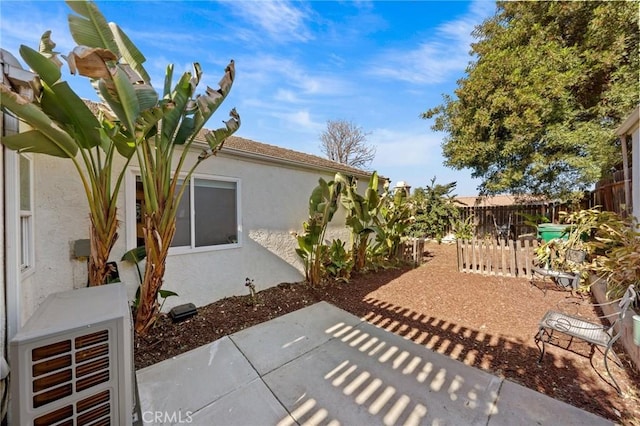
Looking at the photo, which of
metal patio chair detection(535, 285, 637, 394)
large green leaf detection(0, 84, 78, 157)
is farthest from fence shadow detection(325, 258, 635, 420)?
large green leaf detection(0, 84, 78, 157)

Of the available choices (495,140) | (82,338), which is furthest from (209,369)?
(495,140)

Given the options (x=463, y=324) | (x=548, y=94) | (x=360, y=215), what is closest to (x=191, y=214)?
(x=360, y=215)

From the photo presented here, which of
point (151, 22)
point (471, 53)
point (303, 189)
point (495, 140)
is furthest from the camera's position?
point (471, 53)

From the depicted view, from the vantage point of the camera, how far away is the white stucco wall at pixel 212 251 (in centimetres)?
332

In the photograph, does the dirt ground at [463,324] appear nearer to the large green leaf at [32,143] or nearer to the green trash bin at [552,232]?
the green trash bin at [552,232]

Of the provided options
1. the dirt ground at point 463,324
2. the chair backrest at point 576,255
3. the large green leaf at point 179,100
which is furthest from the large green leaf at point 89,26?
the chair backrest at point 576,255

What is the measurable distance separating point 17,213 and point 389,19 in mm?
→ 7433

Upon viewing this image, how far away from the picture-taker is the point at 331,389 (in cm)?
266

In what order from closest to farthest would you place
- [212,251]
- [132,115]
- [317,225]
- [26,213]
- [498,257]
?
[132,115]
[26,213]
[212,251]
[317,225]
[498,257]

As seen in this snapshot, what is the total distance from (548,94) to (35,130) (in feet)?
34.8

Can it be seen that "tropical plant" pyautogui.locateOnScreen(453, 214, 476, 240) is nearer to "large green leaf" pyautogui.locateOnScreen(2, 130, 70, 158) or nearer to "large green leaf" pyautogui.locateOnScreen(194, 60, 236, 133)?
"large green leaf" pyautogui.locateOnScreen(194, 60, 236, 133)

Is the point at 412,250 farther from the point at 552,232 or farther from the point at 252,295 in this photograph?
the point at 252,295

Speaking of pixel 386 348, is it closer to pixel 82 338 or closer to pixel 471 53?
pixel 82 338

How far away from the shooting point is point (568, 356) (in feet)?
10.3
